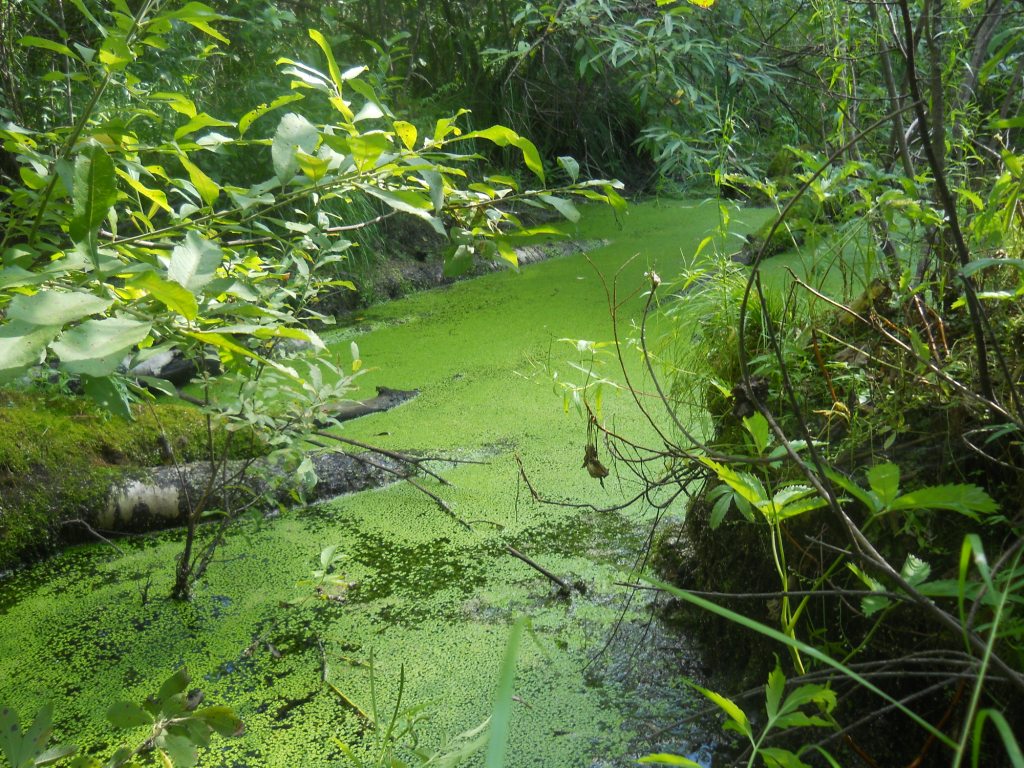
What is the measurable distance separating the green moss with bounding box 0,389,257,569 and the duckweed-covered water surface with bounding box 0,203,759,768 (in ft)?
0.30

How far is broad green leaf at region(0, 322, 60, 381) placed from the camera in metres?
0.53

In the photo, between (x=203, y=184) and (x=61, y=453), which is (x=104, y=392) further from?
(x=61, y=453)

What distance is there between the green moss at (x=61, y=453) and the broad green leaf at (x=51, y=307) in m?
1.54

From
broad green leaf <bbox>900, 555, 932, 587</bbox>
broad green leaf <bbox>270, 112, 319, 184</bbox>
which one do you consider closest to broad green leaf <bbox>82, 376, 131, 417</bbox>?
broad green leaf <bbox>270, 112, 319, 184</bbox>

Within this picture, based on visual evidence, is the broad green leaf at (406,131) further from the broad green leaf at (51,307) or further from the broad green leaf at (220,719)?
the broad green leaf at (220,719)

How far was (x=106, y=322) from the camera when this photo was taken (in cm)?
56

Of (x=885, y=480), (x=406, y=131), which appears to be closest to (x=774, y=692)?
(x=885, y=480)

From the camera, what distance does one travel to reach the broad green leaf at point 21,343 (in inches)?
20.8

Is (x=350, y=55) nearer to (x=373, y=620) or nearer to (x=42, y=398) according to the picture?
(x=42, y=398)

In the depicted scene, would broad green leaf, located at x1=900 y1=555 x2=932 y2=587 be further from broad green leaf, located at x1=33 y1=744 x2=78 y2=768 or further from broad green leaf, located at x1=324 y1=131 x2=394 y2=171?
broad green leaf, located at x1=33 y1=744 x2=78 y2=768

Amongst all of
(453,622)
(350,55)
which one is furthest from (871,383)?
(350,55)

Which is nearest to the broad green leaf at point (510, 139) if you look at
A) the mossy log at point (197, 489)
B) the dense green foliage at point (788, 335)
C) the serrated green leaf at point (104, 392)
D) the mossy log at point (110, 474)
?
the dense green foliage at point (788, 335)

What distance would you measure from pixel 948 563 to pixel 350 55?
13.4 ft

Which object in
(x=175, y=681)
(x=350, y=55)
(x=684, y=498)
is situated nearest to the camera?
(x=175, y=681)
